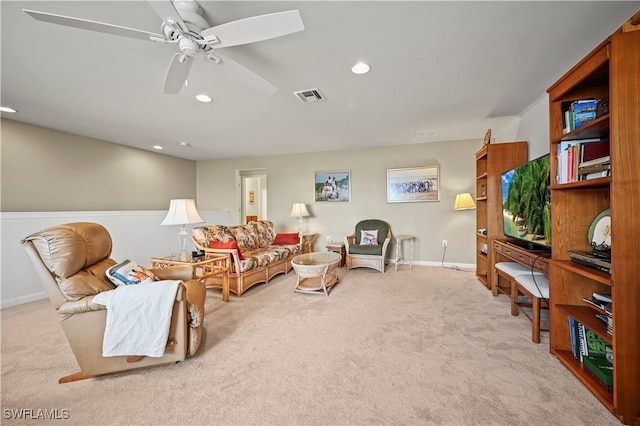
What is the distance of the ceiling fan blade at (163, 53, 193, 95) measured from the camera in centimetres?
167

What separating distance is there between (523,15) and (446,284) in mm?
3078

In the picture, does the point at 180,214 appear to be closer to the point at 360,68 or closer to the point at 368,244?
the point at 360,68

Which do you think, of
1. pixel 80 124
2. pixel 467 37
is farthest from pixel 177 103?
pixel 467 37

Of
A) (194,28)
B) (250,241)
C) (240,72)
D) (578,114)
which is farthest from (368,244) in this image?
(194,28)

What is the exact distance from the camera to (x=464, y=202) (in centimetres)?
420

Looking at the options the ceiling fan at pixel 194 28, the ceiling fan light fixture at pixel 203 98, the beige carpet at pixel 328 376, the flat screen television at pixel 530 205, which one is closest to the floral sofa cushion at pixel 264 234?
the beige carpet at pixel 328 376

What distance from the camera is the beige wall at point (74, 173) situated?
3.43 metres

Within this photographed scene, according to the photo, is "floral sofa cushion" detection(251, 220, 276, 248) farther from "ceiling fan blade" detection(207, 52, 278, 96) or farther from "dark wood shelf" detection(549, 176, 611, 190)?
"dark wood shelf" detection(549, 176, 611, 190)

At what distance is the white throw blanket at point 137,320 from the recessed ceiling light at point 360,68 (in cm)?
224

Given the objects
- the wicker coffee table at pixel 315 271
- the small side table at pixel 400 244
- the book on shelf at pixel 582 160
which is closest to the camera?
the book on shelf at pixel 582 160

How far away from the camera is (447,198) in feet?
15.5

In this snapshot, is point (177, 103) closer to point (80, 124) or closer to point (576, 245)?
point (80, 124)

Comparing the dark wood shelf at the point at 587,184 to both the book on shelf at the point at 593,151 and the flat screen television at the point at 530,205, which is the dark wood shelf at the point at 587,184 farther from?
the flat screen television at the point at 530,205

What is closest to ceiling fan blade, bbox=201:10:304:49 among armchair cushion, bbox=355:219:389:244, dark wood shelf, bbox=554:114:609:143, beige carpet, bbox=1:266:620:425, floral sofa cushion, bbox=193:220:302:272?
dark wood shelf, bbox=554:114:609:143
